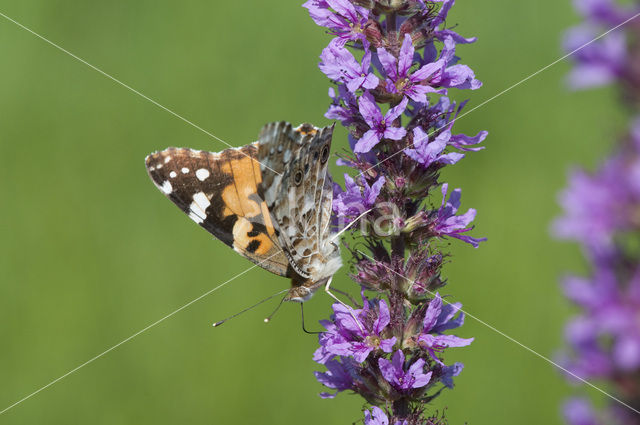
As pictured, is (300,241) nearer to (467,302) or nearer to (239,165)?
(239,165)

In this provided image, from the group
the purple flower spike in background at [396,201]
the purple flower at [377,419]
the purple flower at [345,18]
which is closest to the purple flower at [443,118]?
the purple flower spike in background at [396,201]

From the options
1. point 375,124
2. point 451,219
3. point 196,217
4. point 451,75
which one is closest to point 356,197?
point 375,124

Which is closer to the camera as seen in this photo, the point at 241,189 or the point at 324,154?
the point at 324,154

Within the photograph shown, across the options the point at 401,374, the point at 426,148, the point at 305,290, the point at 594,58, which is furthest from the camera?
the point at 305,290

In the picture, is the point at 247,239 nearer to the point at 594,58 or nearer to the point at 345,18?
the point at 345,18

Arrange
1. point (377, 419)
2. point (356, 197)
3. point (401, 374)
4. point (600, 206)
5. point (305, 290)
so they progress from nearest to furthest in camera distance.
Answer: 1. point (600, 206)
2. point (377, 419)
3. point (401, 374)
4. point (356, 197)
5. point (305, 290)

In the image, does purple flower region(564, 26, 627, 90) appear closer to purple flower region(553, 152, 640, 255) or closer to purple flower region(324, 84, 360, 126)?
purple flower region(553, 152, 640, 255)
